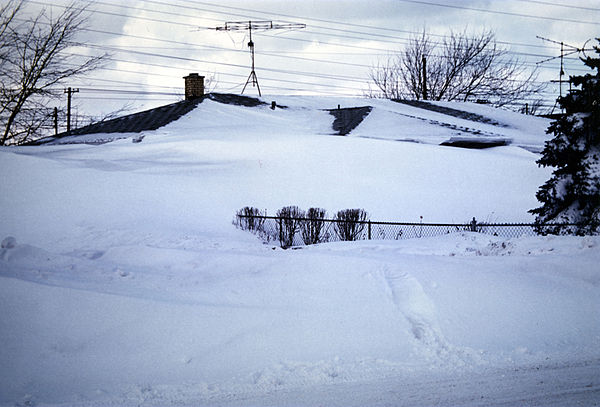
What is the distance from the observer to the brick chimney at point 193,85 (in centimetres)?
2858

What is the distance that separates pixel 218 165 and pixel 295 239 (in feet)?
23.6

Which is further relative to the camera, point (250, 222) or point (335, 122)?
point (335, 122)

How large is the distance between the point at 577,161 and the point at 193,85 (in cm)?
2097

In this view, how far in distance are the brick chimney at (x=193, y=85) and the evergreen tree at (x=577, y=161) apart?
19928 millimetres

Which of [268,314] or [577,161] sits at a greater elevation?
[577,161]

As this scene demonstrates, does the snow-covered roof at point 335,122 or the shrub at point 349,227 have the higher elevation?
the snow-covered roof at point 335,122

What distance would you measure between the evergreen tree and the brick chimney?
19.9m

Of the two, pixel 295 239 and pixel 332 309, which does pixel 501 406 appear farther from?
pixel 295 239

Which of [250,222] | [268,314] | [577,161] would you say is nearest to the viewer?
[268,314]

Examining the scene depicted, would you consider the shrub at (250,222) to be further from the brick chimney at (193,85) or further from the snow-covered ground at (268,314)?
the brick chimney at (193,85)

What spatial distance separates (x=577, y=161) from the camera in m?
12.9

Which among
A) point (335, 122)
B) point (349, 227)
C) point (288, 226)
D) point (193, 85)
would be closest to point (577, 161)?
point (349, 227)

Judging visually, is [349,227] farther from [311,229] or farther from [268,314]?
[268,314]

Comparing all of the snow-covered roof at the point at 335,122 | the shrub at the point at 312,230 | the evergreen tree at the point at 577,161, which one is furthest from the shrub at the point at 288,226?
the snow-covered roof at the point at 335,122
